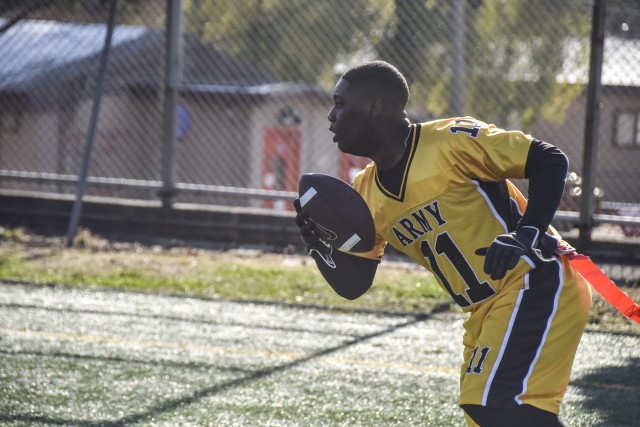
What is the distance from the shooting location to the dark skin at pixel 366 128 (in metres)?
3.09

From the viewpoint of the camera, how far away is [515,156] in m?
2.92

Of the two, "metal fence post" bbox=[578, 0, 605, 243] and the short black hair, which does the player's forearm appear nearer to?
the short black hair

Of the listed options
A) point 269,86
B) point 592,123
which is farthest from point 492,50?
point 592,123

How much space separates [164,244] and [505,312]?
17.3 ft

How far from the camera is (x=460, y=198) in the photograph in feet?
9.94

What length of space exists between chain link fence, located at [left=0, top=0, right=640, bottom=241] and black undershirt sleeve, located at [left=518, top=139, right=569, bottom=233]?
4.14 metres

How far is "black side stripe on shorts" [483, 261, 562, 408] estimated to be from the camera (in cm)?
275

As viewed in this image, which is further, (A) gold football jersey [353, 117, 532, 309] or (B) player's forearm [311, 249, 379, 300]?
(B) player's forearm [311, 249, 379, 300]

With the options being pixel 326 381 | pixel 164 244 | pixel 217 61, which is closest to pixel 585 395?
pixel 326 381

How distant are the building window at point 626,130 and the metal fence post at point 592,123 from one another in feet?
4.77

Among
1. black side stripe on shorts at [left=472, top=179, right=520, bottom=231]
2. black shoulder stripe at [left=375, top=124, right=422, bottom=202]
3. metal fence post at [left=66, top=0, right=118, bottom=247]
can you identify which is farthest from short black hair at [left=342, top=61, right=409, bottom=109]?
metal fence post at [left=66, top=0, right=118, bottom=247]

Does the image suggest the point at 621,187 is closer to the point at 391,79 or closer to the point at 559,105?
the point at 559,105

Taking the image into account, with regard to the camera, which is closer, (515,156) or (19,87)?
(515,156)

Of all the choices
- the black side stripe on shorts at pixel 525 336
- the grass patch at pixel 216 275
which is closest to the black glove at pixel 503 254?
the black side stripe on shorts at pixel 525 336
